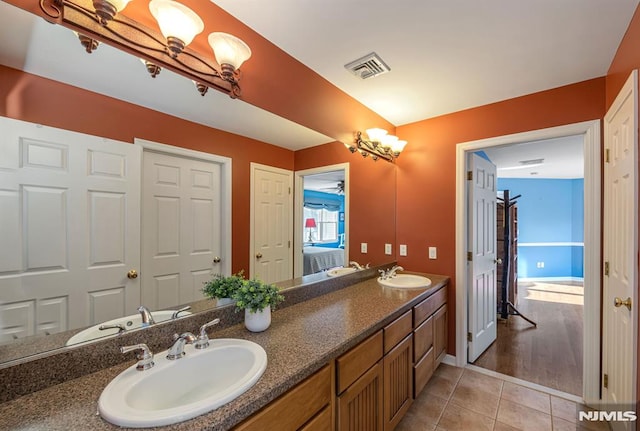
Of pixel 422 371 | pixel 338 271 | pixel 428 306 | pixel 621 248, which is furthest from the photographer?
pixel 338 271

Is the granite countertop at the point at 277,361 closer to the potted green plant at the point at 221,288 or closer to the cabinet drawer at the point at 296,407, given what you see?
the cabinet drawer at the point at 296,407

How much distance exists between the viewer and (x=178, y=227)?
1305mm

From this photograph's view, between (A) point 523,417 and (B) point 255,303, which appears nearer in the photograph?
(B) point 255,303

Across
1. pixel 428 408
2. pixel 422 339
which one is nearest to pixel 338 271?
pixel 422 339

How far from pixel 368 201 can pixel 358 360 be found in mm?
1586

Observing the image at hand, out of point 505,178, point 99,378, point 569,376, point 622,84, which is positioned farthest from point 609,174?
point 505,178

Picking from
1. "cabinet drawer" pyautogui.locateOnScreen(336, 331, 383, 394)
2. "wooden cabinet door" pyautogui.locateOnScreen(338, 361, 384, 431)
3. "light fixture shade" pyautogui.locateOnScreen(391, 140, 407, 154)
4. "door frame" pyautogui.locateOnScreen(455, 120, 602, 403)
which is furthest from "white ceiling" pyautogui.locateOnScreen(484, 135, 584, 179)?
"wooden cabinet door" pyautogui.locateOnScreen(338, 361, 384, 431)

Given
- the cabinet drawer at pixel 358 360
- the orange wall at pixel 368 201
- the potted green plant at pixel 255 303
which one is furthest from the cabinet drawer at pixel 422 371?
the potted green plant at pixel 255 303

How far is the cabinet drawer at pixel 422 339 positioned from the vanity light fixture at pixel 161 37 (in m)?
1.98

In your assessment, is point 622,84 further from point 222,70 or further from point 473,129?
point 222,70

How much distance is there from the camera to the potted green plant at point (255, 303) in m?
1.31

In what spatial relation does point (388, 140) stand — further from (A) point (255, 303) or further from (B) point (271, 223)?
(A) point (255, 303)

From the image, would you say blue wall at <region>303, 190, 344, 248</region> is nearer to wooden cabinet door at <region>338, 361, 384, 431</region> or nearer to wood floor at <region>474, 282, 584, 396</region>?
wooden cabinet door at <region>338, 361, 384, 431</region>

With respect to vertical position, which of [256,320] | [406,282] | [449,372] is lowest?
[449,372]
